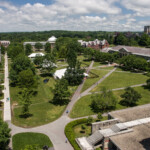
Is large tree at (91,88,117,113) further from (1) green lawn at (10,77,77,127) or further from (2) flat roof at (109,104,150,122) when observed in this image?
(1) green lawn at (10,77,77,127)

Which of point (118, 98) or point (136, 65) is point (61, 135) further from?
point (136, 65)

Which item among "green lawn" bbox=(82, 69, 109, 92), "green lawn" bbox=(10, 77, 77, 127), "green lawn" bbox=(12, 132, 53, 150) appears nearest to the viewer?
"green lawn" bbox=(12, 132, 53, 150)

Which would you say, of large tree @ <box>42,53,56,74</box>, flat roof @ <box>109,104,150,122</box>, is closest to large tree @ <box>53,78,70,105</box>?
flat roof @ <box>109,104,150,122</box>

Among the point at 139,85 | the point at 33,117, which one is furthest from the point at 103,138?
the point at 139,85

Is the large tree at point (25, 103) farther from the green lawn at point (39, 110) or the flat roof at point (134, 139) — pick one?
the flat roof at point (134, 139)

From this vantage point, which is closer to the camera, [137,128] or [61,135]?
[137,128]

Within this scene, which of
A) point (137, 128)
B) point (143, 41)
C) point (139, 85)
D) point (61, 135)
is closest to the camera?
point (137, 128)
